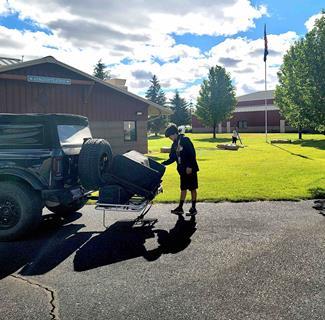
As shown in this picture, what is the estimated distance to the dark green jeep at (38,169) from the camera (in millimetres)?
6074

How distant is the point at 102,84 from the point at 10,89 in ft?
18.5

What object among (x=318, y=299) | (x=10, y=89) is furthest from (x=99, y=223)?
(x=10, y=89)

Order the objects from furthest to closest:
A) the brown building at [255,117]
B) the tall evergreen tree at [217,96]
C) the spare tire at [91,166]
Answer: the brown building at [255,117] → the tall evergreen tree at [217,96] → the spare tire at [91,166]

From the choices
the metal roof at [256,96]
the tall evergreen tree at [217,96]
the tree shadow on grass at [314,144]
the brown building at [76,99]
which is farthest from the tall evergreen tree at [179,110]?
the brown building at [76,99]

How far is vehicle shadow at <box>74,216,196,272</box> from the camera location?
520 cm

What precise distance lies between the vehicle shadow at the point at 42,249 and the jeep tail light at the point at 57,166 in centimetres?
113

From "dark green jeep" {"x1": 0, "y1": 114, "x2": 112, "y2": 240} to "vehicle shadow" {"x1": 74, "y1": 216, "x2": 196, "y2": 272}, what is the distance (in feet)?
3.04

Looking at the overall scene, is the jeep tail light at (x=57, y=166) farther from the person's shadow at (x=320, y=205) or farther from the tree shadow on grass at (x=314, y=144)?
the tree shadow on grass at (x=314, y=144)

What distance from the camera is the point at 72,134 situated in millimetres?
6898

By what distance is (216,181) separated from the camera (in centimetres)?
Result: 1230

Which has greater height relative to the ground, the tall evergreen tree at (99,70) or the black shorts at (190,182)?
the tall evergreen tree at (99,70)

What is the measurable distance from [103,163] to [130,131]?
1823 centimetres

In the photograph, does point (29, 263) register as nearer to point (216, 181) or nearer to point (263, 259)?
point (263, 259)

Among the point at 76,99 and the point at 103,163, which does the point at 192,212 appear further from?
the point at 76,99
